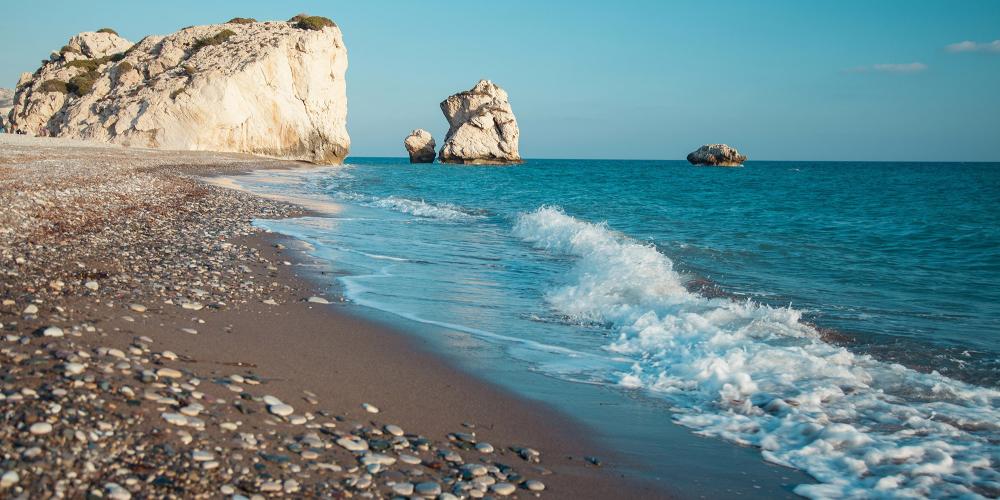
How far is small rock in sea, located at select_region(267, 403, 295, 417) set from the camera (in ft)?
12.4

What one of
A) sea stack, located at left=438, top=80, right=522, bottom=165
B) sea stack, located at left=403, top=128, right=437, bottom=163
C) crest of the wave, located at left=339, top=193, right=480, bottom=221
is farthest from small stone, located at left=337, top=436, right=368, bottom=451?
sea stack, located at left=403, top=128, right=437, bottom=163

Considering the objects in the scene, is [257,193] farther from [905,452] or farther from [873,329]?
[905,452]

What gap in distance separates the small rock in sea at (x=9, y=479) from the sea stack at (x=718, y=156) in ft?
326

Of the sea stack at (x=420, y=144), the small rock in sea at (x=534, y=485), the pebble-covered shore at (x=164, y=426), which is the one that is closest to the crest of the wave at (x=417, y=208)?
the pebble-covered shore at (x=164, y=426)

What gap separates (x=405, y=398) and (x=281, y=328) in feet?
6.17

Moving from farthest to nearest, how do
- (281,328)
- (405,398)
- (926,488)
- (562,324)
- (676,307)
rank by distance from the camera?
1. (676,307)
2. (562,324)
3. (281,328)
4. (405,398)
5. (926,488)

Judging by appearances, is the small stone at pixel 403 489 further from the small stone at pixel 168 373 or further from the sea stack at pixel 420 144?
the sea stack at pixel 420 144

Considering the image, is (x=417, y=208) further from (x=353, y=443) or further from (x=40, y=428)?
(x=40, y=428)

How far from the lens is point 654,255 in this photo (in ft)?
39.7

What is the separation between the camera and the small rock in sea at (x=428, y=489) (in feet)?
10.2

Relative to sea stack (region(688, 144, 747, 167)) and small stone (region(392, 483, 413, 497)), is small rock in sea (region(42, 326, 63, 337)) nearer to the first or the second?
small stone (region(392, 483, 413, 497))

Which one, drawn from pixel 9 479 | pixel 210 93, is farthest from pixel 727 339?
pixel 210 93

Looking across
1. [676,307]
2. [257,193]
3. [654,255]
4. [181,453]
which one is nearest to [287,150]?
[257,193]

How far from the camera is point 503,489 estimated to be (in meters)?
3.25
